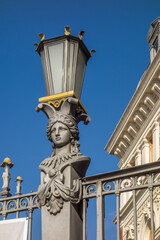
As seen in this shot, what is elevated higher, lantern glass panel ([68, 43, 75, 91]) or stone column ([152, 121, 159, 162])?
stone column ([152, 121, 159, 162])

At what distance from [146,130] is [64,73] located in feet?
88.9

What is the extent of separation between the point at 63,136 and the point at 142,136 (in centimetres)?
2794

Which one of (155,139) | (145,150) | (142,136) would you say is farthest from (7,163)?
(142,136)

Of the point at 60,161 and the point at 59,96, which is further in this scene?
the point at 59,96

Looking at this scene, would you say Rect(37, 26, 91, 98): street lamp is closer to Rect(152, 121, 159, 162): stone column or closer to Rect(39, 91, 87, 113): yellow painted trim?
Rect(39, 91, 87, 113): yellow painted trim

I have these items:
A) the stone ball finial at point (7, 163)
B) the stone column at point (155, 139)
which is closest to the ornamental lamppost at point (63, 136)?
the stone ball finial at point (7, 163)

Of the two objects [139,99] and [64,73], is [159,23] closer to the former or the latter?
[139,99]

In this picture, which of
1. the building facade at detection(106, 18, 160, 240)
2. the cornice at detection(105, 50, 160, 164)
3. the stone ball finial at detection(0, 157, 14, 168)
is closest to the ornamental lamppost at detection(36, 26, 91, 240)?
the stone ball finial at detection(0, 157, 14, 168)

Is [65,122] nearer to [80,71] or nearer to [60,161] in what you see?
[60,161]

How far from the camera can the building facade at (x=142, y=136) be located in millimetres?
32938

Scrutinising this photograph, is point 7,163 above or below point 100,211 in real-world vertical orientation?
above

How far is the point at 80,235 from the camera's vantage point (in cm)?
806

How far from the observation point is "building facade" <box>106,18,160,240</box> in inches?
1297

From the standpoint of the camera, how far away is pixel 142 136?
36.1m
